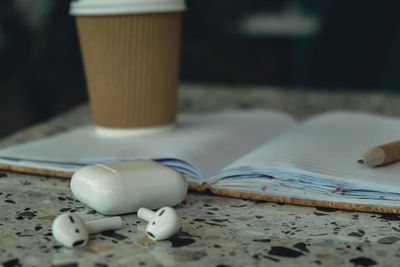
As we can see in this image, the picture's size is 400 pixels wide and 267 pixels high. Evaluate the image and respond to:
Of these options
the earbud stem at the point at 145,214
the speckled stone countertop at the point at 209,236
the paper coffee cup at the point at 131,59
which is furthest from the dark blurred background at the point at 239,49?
the earbud stem at the point at 145,214

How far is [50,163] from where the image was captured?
70 cm

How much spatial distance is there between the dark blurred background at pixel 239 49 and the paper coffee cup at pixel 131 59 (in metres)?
0.79

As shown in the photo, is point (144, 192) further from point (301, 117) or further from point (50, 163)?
point (301, 117)

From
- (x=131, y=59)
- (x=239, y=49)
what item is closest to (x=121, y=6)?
(x=131, y=59)

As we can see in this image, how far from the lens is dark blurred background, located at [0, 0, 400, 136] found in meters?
1.59

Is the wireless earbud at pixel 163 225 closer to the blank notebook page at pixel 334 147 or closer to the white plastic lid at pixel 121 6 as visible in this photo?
the blank notebook page at pixel 334 147

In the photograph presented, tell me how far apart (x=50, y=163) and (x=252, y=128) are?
0.34 meters

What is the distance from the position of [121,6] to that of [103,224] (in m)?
0.39

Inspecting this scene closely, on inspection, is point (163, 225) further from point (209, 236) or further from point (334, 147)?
point (334, 147)

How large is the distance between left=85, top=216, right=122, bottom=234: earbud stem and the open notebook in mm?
141

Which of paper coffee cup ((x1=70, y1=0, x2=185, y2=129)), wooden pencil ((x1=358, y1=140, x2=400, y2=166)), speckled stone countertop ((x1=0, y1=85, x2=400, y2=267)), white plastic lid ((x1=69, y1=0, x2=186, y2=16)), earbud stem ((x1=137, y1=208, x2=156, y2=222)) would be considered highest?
white plastic lid ((x1=69, y1=0, x2=186, y2=16))

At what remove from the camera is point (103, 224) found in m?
0.50

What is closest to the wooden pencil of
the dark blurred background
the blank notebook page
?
the blank notebook page

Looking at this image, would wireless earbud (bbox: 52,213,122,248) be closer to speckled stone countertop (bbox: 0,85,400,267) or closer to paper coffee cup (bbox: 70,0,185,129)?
speckled stone countertop (bbox: 0,85,400,267)
